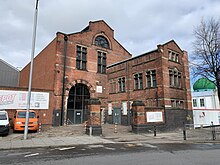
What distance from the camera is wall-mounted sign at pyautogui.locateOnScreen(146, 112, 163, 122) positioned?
57.9 feet

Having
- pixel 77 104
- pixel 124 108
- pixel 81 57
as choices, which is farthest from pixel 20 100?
pixel 124 108

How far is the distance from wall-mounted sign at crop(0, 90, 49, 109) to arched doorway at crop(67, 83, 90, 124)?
10.9 feet

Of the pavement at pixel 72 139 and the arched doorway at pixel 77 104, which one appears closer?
the pavement at pixel 72 139

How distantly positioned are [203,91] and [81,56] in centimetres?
2991

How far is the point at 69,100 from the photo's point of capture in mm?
23406

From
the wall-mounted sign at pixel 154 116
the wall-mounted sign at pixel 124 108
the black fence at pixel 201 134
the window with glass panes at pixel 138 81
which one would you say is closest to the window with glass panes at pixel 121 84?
the wall-mounted sign at pixel 124 108

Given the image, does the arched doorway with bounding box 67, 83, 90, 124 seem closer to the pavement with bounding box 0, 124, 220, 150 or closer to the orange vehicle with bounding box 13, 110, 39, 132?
the orange vehicle with bounding box 13, 110, 39, 132

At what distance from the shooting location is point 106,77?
27453 millimetres

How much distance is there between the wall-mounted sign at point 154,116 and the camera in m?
17.6

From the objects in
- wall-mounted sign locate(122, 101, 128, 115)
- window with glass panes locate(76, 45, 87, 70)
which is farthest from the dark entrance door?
window with glass panes locate(76, 45, 87, 70)

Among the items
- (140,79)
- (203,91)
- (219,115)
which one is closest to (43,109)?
(140,79)

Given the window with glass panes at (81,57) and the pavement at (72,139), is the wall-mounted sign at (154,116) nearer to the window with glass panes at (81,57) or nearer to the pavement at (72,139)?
the pavement at (72,139)

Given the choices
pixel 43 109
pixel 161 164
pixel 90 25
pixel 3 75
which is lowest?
pixel 161 164

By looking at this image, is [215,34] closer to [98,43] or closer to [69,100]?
[98,43]
